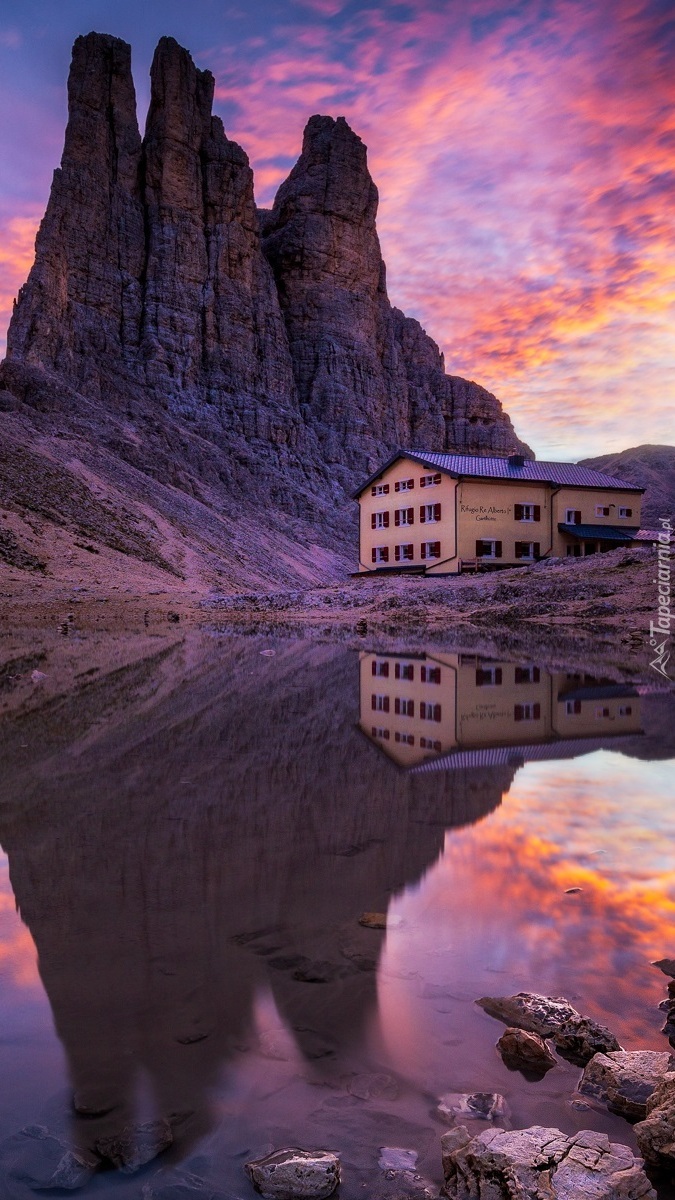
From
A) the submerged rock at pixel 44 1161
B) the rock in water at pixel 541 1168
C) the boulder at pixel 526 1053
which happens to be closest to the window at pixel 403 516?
the boulder at pixel 526 1053

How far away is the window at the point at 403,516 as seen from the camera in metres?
51.9

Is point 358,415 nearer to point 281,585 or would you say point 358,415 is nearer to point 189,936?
point 281,585

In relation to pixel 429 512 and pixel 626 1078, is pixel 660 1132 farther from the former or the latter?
pixel 429 512

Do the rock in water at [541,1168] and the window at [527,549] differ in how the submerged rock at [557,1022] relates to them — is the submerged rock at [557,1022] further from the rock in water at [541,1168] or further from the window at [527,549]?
the window at [527,549]

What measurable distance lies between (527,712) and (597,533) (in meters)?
41.9

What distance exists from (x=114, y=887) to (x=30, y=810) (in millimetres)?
2346

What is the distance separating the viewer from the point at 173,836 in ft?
21.4

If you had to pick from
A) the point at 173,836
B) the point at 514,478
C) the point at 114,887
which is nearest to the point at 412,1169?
the point at 114,887

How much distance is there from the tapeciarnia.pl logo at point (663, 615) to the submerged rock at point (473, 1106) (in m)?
16.5

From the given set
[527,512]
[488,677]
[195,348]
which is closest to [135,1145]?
[488,677]

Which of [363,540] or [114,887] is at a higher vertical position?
[363,540]

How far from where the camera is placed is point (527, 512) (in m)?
50.2

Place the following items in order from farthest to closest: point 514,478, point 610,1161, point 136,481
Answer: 1. point 136,481
2. point 514,478
3. point 610,1161

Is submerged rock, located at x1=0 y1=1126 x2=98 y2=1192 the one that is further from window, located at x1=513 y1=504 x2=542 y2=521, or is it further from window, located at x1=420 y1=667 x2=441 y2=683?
window, located at x1=513 y1=504 x2=542 y2=521
